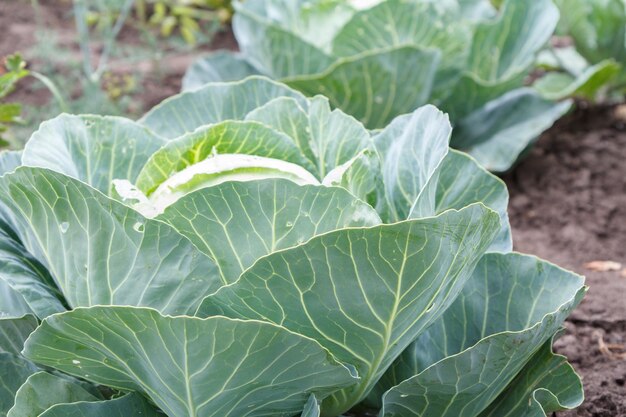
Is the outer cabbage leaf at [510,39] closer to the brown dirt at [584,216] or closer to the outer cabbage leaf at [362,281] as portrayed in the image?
the brown dirt at [584,216]

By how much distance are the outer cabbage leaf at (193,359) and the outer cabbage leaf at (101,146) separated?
0.48 metres

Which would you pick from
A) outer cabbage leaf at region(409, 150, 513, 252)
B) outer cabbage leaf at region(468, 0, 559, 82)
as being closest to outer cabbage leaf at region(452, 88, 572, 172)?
outer cabbage leaf at region(468, 0, 559, 82)

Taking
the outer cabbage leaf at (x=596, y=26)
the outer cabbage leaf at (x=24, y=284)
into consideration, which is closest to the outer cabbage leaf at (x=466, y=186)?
the outer cabbage leaf at (x=24, y=284)

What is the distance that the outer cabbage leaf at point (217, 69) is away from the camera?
399cm

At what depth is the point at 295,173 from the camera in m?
1.82

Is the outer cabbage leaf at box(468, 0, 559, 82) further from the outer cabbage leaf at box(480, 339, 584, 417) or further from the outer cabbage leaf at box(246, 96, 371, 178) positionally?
the outer cabbage leaf at box(480, 339, 584, 417)

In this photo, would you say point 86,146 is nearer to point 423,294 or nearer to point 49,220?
point 49,220

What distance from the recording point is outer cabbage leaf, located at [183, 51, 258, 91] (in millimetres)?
3986

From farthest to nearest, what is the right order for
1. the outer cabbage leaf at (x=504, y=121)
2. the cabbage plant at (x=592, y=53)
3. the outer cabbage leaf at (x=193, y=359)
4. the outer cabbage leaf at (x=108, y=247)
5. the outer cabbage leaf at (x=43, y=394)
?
the cabbage plant at (x=592, y=53) < the outer cabbage leaf at (x=504, y=121) < the outer cabbage leaf at (x=43, y=394) < the outer cabbage leaf at (x=108, y=247) < the outer cabbage leaf at (x=193, y=359)

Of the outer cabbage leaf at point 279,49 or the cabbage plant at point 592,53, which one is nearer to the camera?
the outer cabbage leaf at point 279,49

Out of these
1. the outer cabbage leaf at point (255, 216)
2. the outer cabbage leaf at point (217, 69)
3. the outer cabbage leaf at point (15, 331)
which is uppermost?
the outer cabbage leaf at point (255, 216)

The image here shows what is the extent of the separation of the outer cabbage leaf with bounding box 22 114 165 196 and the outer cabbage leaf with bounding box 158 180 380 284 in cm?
Answer: 41

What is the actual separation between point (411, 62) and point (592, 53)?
1.32 m

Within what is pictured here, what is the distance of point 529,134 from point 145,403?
2359 mm
